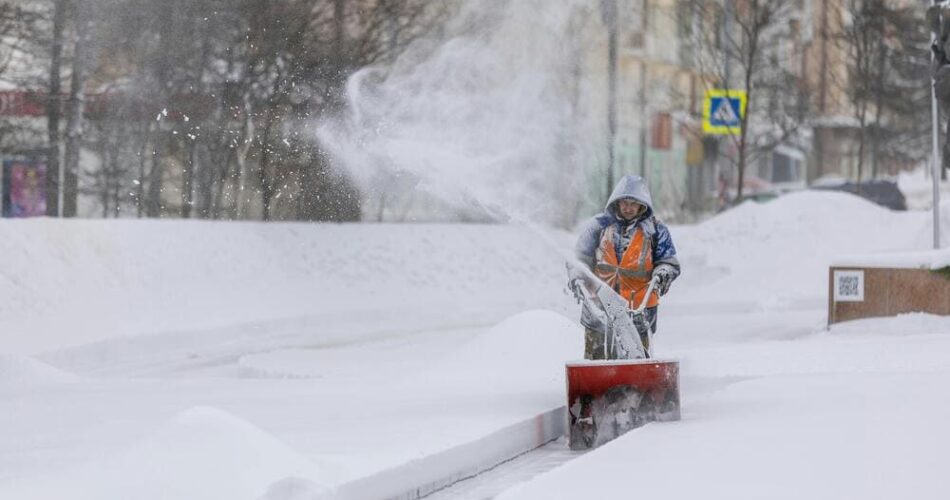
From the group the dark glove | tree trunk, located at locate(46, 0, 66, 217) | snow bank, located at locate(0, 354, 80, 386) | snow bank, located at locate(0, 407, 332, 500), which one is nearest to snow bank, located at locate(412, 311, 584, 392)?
the dark glove

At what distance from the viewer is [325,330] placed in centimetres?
2117

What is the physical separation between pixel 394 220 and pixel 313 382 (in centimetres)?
1568

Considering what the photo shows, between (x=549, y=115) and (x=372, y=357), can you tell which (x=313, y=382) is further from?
(x=549, y=115)

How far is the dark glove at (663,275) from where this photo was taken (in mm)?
10438

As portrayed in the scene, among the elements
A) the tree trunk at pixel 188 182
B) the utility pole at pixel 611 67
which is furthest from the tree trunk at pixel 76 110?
the utility pole at pixel 611 67

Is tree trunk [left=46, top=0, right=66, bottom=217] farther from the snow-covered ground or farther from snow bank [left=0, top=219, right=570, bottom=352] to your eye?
the snow-covered ground

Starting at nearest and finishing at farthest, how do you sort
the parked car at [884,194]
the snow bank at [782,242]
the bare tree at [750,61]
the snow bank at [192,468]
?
the snow bank at [192,468]
the snow bank at [782,242]
the bare tree at [750,61]
the parked car at [884,194]

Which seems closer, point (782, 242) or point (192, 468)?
point (192, 468)

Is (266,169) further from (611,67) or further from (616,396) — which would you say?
(616,396)

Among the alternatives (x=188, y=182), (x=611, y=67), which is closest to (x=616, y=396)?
(x=188, y=182)

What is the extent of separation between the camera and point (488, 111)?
27328mm

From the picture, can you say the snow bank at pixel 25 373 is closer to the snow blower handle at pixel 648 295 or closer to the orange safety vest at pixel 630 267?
the orange safety vest at pixel 630 267

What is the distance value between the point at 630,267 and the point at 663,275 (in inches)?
8.7

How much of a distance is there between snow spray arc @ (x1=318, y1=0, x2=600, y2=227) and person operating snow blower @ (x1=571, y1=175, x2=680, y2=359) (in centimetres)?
871
